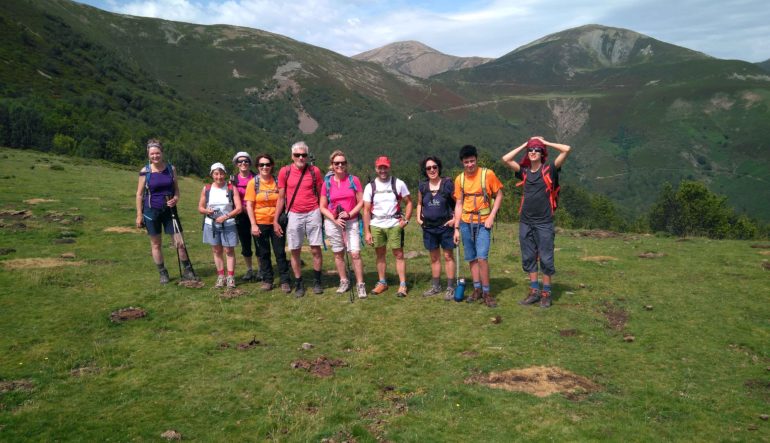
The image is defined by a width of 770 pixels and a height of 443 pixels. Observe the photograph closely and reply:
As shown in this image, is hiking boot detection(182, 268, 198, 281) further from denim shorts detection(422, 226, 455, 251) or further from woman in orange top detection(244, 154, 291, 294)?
denim shorts detection(422, 226, 455, 251)

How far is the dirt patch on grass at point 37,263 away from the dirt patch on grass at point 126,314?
14.5ft

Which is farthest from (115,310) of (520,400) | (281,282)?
(520,400)

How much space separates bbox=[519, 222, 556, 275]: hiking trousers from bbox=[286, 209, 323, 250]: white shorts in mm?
4283

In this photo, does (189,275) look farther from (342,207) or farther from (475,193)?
(475,193)

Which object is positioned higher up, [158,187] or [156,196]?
[158,187]

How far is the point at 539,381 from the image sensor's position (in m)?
6.53

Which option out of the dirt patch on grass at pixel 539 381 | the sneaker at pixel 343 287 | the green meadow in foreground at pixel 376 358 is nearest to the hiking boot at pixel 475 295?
the green meadow in foreground at pixel 376 358

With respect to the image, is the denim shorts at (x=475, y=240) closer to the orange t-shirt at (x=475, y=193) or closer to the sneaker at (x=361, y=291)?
the orange t-shirt at (x=475, y=193)

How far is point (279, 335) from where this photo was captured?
817 centimetres

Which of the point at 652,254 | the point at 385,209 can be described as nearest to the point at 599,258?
the point at 652,254

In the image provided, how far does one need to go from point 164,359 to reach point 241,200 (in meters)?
4.47

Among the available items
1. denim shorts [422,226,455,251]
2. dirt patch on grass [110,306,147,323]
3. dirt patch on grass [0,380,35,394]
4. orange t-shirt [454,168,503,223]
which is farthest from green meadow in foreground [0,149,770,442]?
orange t-shirt [454,168,503,223]

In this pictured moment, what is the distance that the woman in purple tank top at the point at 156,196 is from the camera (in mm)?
10187

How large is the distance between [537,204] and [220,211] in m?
6.94
